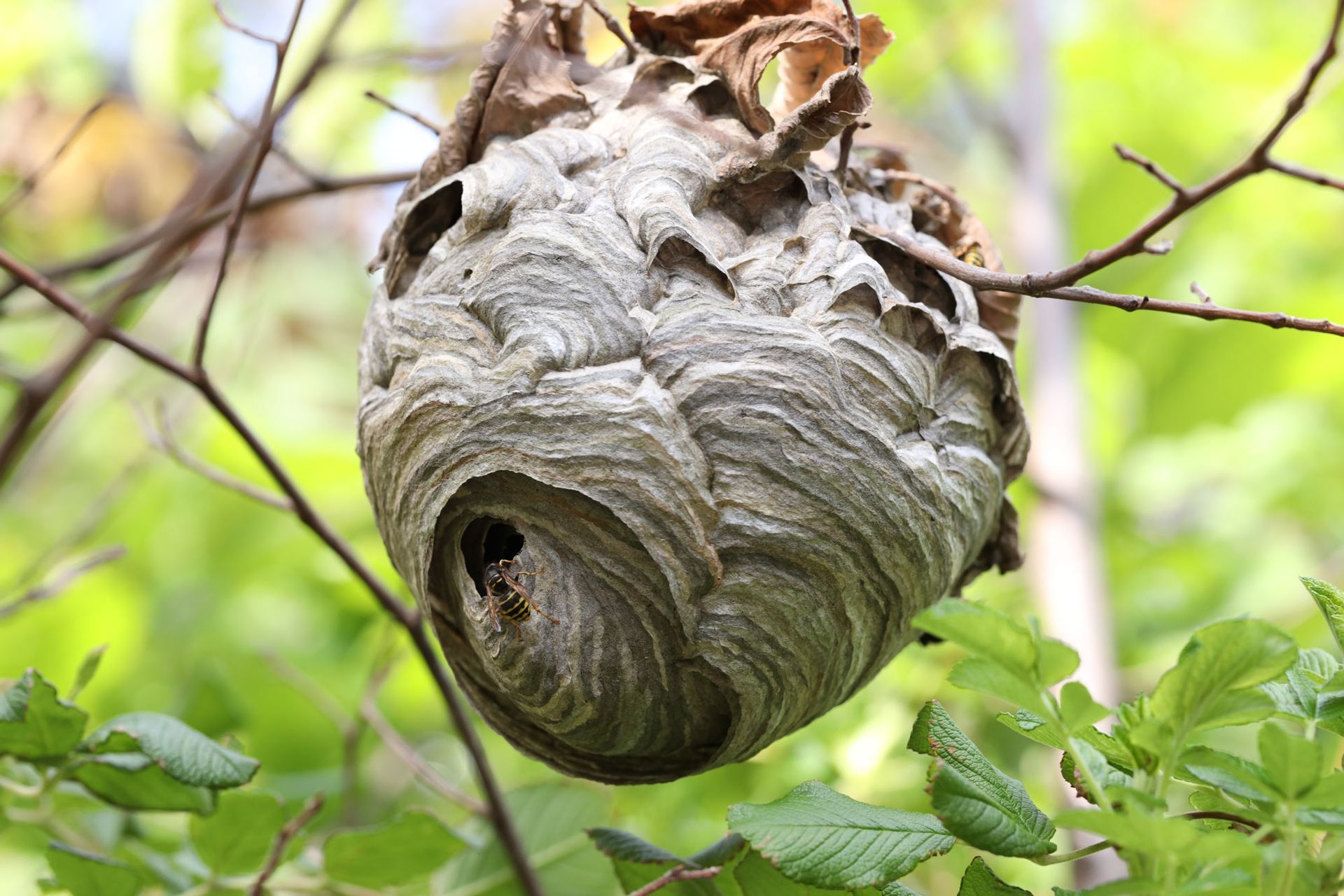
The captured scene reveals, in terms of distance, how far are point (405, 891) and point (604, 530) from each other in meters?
1.46

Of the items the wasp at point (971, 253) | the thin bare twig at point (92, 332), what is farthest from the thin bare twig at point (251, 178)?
the wasp at point (971, 253)

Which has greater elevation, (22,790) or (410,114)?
(410,114)

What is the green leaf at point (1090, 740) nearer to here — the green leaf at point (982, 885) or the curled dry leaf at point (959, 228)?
the green leaf at point (982, 885)

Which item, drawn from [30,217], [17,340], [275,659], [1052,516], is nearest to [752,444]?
[275,659]

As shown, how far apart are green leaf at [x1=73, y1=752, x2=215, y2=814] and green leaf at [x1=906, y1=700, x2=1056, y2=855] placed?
3.19 feet

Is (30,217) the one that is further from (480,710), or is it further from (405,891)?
(480,710)

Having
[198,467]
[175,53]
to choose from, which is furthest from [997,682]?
[175,53]

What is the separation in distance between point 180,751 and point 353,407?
15.2 feet

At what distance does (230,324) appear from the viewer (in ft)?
18.0

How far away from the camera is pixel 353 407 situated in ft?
19.9

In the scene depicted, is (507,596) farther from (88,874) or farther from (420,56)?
(420,56)

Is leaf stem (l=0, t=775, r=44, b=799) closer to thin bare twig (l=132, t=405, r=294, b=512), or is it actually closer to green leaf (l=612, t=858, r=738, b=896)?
thin bare twig (l=132, t=405, r=294, b=512)

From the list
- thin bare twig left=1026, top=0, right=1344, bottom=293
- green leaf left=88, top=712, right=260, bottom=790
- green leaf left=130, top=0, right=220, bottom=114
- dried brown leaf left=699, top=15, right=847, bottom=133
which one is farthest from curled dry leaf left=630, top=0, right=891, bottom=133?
green leaf left=130, top=0, right=220, bottom=114

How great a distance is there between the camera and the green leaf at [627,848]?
1.54 m
